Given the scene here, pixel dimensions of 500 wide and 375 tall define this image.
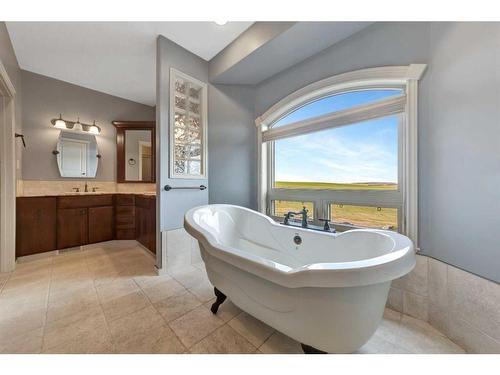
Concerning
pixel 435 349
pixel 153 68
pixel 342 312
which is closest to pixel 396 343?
pixel 435 349

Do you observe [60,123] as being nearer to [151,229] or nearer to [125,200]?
[125,200]

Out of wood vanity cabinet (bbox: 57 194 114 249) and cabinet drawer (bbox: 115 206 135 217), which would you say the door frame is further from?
cabinet drawer (bbox: 115 206 135 217)

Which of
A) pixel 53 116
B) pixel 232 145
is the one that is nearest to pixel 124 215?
pixel 53 116

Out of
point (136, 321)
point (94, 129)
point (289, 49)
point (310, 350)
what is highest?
point (289, 49)

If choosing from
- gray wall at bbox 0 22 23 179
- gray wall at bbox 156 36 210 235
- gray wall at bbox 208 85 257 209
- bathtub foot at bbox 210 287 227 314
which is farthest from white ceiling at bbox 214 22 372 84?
bathtub foot at bbox 210 287 227 314

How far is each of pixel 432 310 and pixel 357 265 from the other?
0.98 m

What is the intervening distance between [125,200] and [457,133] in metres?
3.52

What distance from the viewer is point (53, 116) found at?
2736 millimetres

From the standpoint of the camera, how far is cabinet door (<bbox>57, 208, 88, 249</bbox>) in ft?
8.00

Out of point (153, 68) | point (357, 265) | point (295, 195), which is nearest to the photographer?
point (357, 265)

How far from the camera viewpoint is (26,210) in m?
2.21

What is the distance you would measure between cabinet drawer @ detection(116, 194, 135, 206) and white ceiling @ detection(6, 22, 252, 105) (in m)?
1.68

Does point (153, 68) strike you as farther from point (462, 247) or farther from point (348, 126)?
point (462, 247)

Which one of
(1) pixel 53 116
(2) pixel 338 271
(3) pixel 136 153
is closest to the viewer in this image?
(2) pixel 338 271
